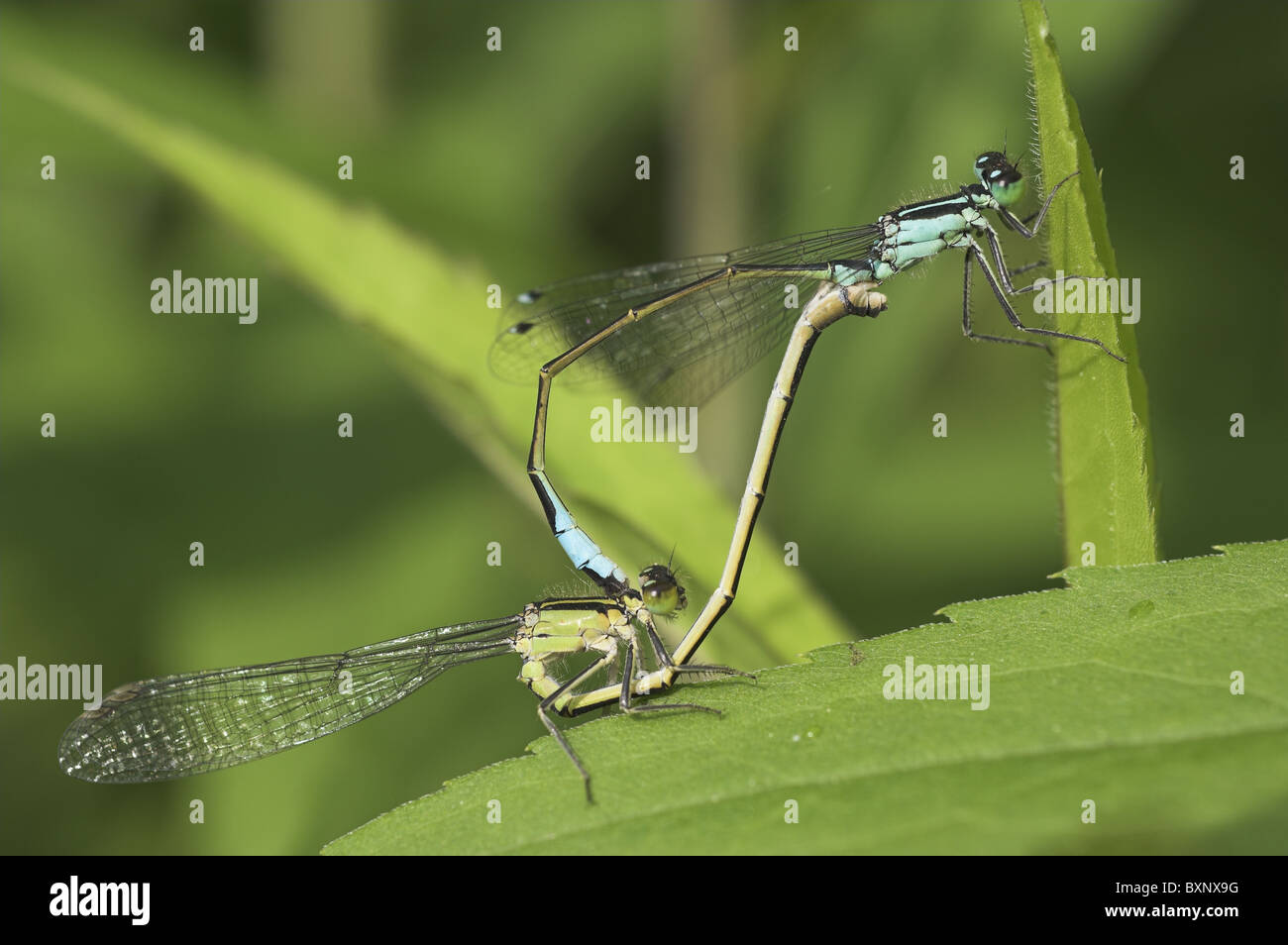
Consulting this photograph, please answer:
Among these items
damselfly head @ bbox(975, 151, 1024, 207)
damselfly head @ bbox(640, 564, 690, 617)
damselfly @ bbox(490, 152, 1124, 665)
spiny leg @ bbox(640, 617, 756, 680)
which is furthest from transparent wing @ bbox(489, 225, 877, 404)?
spiny leg @ bbox(640, 617, 756, 680)

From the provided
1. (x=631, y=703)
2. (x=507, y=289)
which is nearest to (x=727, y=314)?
(x=507, y=289)

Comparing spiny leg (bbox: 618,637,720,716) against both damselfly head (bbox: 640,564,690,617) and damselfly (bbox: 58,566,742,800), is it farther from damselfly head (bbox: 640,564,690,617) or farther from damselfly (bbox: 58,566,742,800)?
damselfly head (bbox: 640,564,690,617)

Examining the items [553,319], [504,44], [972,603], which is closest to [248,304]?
[504,44]

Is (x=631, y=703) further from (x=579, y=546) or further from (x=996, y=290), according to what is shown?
(x=996, y=290)

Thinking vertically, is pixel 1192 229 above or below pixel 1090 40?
below

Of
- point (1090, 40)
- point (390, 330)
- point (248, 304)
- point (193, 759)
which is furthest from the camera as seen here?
point (248, 304)
